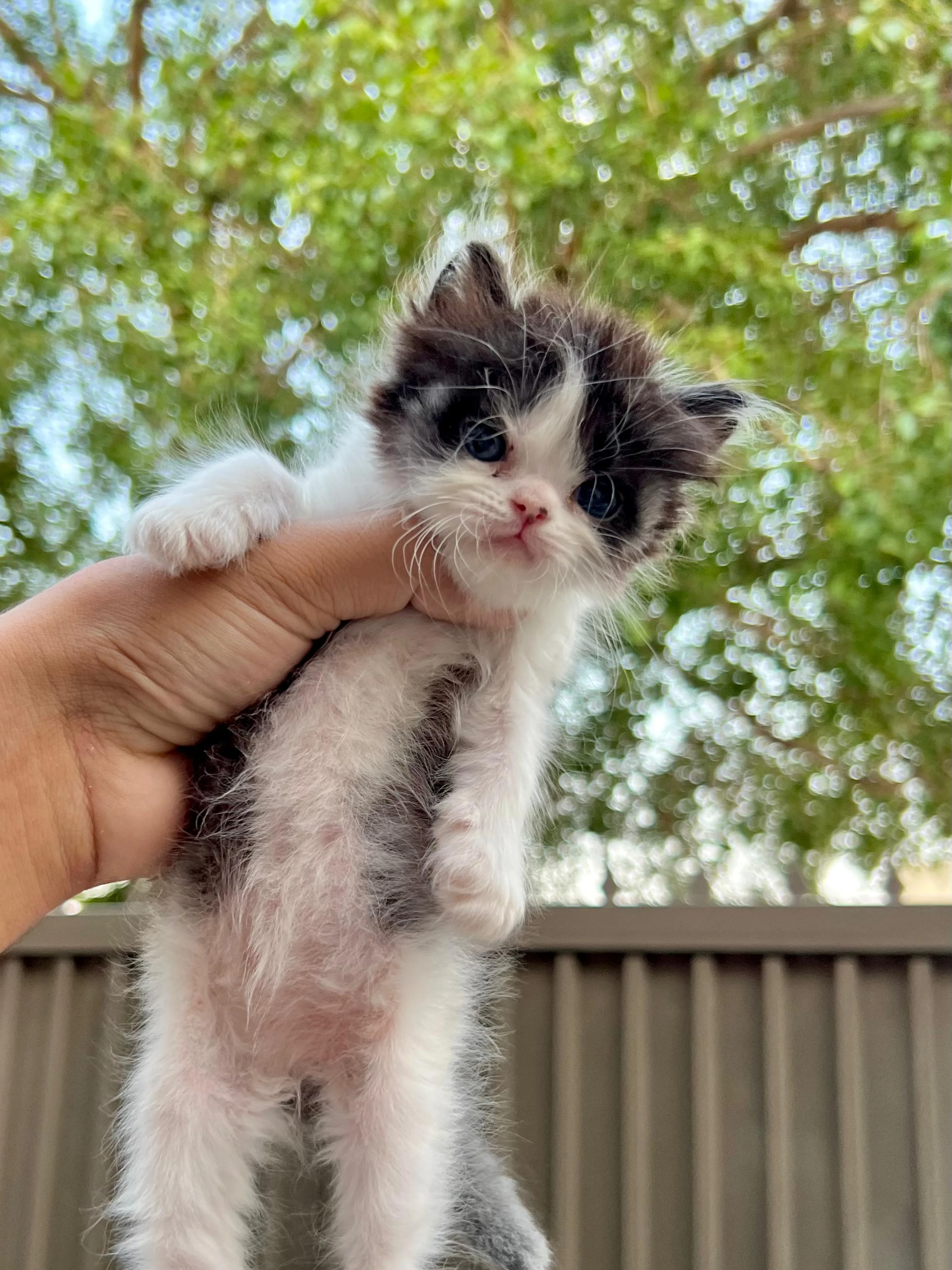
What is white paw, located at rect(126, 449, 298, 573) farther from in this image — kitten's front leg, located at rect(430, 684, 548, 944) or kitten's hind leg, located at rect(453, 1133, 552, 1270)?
kitten's hind leg, located at rect(453, 1133, 552, 1270)

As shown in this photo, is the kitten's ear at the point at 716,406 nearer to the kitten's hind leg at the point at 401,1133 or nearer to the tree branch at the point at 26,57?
the kitten's hind leg at the point at 401,1133

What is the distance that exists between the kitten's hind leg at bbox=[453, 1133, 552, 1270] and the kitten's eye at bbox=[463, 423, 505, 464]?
0.81 m

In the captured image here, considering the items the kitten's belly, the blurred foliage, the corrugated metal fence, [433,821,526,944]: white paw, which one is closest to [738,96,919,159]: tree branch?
the blurred foliage

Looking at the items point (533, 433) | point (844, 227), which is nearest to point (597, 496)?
point (533, 433)

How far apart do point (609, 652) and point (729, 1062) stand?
0.75 meters

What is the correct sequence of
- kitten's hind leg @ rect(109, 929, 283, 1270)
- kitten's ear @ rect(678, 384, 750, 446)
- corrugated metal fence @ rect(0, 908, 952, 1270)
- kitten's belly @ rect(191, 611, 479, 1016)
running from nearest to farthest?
kitten's hind leg @ rect(109, 929, 283, 1270) → kitten's belly @ rect(191, 611, 479, 1016) → kitten's ear @ rect(678, 384, 750, 446) → corrugated metal fence @ rect(0, 908, 952, 1270)

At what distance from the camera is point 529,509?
102 cm

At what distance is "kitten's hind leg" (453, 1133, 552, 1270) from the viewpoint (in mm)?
1227

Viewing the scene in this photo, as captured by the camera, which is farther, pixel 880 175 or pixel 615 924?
pixel 880 175

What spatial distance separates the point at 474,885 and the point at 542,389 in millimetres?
521

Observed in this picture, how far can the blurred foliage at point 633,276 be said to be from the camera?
217 centimetres

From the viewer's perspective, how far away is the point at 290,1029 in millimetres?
1080

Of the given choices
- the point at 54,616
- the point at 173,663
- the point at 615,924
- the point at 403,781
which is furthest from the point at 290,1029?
the point at 615,924

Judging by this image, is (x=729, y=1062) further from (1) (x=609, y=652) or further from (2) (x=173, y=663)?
(2) (x=173, y=663)
